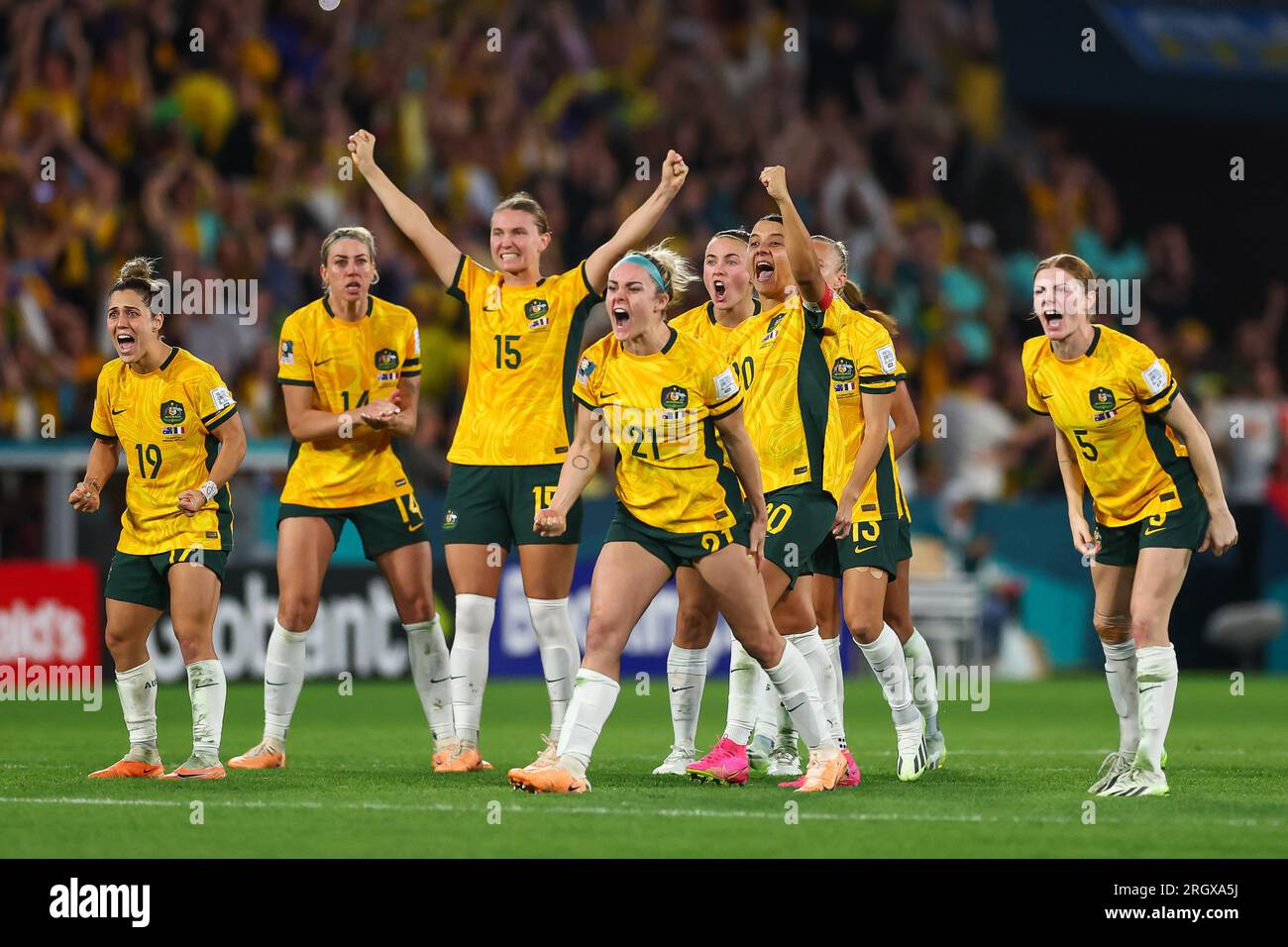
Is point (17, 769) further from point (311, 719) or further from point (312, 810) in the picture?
point (311, 719)

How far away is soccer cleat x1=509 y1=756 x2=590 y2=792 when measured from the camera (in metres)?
8.21

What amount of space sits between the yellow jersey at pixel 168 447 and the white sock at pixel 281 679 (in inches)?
30.2

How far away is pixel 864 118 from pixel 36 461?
439 inches

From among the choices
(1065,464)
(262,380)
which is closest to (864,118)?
(262,380)

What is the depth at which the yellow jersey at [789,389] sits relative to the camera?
9.17 metres

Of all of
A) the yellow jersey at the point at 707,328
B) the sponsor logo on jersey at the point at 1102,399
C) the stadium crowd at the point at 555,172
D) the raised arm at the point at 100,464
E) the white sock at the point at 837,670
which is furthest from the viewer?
the stadium crowd at the point at 555,172

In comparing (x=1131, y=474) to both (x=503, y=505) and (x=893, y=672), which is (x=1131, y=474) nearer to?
→ (x=893, y=672)

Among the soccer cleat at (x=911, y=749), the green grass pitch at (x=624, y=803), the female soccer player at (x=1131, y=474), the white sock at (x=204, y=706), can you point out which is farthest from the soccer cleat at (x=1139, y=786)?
the white sock at (x=204, y=706)

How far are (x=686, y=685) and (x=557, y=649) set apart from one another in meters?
0.63

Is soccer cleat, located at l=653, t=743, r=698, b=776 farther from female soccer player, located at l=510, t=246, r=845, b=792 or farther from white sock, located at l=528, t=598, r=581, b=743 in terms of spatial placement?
female soccer player, located at l=510, t=246, r=845, b=792

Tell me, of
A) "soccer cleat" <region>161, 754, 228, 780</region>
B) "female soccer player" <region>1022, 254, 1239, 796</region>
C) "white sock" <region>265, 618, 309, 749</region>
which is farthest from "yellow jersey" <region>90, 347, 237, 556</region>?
"female soccer player" <region>1022, 254, 1239, 796</region>

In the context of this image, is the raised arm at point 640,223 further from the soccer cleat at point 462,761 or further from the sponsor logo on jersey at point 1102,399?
the soccer cleat at point 462,761

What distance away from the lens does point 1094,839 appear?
283 inches

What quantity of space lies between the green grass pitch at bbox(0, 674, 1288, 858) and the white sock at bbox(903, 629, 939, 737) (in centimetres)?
29
